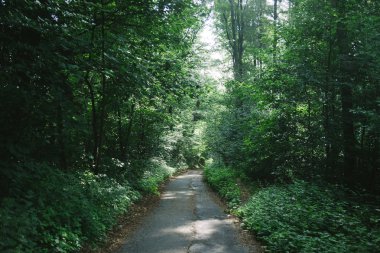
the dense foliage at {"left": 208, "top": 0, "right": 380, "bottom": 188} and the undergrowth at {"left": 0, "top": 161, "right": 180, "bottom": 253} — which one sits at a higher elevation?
the dense foliage at {"left": 208, "top": 0, "right": 380, "bottom": 188}

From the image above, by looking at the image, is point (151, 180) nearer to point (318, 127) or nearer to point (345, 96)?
point (318, 127)

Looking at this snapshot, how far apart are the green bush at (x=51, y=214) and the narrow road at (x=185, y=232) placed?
0.99 meters

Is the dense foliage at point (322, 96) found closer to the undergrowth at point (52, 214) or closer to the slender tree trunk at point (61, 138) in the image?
the undergrowth at point (52, 214)

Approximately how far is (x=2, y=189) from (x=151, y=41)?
598 cm

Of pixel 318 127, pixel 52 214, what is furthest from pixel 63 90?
pixel 318 127

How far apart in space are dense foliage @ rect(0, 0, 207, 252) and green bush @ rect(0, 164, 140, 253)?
0.02 metres

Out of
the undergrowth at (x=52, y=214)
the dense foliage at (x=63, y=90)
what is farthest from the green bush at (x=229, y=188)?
the undergrowth at (x=52, y=214)

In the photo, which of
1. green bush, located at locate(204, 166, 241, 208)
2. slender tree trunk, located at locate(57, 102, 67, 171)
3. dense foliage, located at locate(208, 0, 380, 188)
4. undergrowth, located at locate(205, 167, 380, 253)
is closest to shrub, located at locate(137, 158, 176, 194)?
green bush, located at locate(204, 166, 241, 208)

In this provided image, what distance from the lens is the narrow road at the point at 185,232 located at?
7.32 meters

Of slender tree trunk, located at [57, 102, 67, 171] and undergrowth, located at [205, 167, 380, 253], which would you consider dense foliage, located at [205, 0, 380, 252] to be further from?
slender tree trunk, located at [57, 102, 67, 171]

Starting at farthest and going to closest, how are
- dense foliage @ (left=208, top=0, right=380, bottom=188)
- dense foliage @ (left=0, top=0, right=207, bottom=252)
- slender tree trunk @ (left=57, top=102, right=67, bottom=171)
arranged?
dense foliage @ (left=208, top=0, right=380, bottom=188) < slender tree trunk @ (left=57, top=102, right=67, bottom=171) < dense foliage @ (left=0, top=0, right=207, bottom=252)

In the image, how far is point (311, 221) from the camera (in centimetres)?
784

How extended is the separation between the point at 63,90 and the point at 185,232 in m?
4.88

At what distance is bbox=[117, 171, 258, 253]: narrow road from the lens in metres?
7.32
